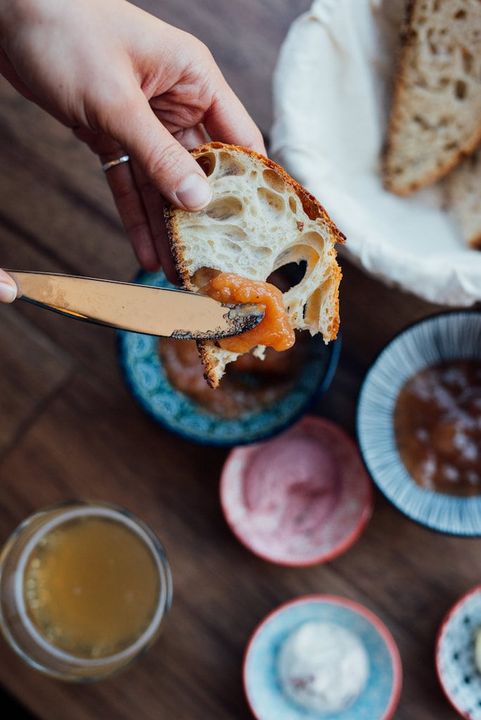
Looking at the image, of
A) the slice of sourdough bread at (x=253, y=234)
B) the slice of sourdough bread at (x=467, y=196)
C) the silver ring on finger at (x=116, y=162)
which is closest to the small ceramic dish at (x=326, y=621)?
the slice of sourdough bread at (x=253, y=234)

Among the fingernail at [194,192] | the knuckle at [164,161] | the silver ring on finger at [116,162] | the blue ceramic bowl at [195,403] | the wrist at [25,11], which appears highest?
the wrist at [25,11]

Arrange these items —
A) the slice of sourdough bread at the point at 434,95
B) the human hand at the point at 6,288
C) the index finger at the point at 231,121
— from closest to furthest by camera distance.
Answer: the human hand at the point at 6,288 → the index finger at the point at 231,121 → the slice of sourdough bread at the point at 434,95

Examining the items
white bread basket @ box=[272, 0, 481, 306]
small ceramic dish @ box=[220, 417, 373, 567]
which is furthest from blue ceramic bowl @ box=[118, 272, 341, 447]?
white bread basket @ box=[272, 0, 481, 306]

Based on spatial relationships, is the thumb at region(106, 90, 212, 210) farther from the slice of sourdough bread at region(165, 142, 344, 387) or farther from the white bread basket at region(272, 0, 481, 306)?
the white bread basket at region(272, 0, 481, 306)

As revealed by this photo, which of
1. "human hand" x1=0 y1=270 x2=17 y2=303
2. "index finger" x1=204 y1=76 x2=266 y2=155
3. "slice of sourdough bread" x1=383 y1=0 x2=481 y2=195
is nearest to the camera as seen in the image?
"human hand" x1=0 y1=270 x2=17 y2=303

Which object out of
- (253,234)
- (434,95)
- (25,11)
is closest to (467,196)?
(434,95)

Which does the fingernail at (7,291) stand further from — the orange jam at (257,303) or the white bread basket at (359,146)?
the white bread basket at (359,146)
